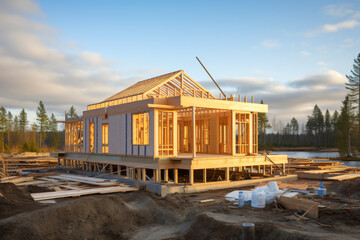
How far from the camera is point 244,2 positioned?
49.3ft

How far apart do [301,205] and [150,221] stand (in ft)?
14.3

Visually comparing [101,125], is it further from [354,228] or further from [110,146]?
[354,228]

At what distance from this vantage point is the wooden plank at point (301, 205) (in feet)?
28.4

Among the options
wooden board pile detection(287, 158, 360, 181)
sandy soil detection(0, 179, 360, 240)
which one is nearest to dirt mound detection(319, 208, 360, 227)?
sandy soil detection(0, 179, 360, 240)

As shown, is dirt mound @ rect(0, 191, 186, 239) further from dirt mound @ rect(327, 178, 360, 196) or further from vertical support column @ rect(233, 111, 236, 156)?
vertical support column @ rect(233, 111, 236, 156)

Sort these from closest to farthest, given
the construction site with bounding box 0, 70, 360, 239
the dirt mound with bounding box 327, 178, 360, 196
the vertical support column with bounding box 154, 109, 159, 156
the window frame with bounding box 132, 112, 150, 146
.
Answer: the construction site with bounding box 0, 70, 360, 239, the dirt mound with bounding box 327, 178, 360, 196, the vertical support column with bounding box 154, 109, 159, 156, the window frame with bounding box 132, 112, 150, 146

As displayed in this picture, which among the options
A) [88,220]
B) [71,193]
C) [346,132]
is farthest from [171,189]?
[346,132]

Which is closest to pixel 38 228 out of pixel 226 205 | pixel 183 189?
pixel 226 205

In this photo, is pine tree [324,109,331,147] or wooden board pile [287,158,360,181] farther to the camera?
pine tree [324,109,331,147]

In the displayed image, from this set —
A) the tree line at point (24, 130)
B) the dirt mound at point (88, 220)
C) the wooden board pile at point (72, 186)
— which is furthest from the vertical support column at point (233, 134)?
the tree line at point (24, 130)

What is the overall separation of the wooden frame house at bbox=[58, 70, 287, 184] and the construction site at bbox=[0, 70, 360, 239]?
0.06 meters

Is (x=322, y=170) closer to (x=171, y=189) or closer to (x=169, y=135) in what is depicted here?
(x=169, y=135)

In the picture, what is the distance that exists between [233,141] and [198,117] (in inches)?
180

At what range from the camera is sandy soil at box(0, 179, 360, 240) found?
6.96 metres
